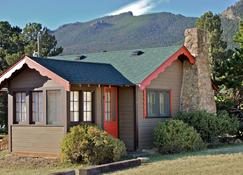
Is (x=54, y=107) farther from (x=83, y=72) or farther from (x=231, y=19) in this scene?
(x=231, y=19)

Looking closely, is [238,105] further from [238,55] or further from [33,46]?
[33,46]

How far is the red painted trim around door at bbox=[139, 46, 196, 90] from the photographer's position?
1898 centimetres

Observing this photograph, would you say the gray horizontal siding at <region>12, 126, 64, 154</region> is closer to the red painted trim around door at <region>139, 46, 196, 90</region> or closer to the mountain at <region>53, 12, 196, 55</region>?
the red painted trim around door at <region>139, 46, 196, 90</region>

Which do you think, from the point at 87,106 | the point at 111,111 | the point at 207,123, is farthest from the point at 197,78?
the point at 87,106

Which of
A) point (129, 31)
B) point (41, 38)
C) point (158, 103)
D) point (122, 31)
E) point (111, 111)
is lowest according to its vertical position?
point (111, 111)

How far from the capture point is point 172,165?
14.3 meters

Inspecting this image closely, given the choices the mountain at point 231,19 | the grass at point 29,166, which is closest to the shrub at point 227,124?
the grass at point 29,166

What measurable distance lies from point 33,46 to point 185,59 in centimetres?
1578

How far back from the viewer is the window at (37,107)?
18.3 meters

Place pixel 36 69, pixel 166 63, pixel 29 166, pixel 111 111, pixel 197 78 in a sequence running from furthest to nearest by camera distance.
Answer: pixel 197 78 < pixel 166 63 < pixel 111 111 < pixel 36 69 < pixel 29 166

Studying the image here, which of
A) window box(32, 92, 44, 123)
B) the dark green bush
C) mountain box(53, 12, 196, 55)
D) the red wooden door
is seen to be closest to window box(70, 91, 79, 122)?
window box(32, 92, 44, 123)

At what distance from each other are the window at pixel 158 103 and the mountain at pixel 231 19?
119 feet

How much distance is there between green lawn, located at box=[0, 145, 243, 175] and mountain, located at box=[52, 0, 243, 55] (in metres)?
43.0

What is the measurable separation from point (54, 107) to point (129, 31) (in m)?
72.7
